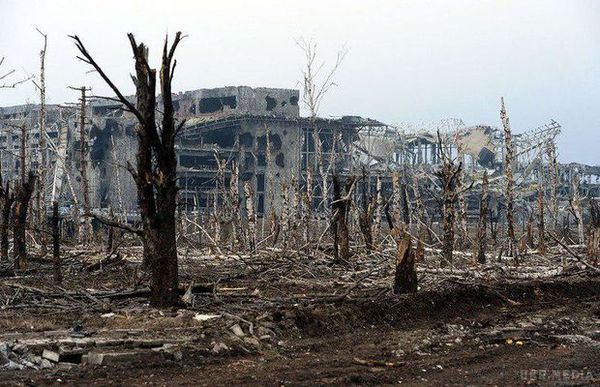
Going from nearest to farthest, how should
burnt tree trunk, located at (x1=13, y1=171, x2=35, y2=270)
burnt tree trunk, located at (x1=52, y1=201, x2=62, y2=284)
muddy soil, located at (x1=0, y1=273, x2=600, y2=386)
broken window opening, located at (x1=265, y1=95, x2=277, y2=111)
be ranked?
muddy soil, located at (x1=0, y1=273, x2=600, y2=386) < burnt tree trunk, located at (x1=52, y1=201, x2=62, y2=284) < burnt tree trunk, located at (x1=13, y1=171, x2=35, y2=270) < broken window opening, located at (x1=265, y1=95, x2=277, y2=111)

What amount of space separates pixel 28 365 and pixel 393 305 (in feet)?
19.8

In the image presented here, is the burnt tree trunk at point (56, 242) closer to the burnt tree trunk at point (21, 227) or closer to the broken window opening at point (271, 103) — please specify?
the burnt tree trunk at point (21, 227)

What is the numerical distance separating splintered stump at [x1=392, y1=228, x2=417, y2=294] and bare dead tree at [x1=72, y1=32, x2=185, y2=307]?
13.4 ft

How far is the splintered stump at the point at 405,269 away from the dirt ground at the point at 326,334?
291 millimetres

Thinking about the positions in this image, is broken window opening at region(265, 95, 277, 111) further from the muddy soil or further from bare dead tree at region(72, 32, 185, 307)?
bare dead tree at region(72, 32, 185, 307)

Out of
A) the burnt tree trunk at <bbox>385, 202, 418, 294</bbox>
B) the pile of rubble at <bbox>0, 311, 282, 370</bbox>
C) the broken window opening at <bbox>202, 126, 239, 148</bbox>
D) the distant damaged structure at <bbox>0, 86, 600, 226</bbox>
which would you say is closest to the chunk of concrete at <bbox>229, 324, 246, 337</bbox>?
the pile of rubble at <bbox>0, 311, 282, 370</bbox>

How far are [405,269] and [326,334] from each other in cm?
334

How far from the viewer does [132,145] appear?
58.8 m

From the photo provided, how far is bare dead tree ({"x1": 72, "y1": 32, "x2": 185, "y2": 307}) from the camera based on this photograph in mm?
11828

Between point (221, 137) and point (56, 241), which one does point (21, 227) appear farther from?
point (221, 137)

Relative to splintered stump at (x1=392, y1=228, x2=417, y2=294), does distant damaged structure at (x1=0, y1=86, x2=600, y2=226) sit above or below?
above

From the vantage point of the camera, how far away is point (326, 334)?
37.9 feet

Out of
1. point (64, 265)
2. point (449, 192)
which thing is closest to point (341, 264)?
point (449, 192)

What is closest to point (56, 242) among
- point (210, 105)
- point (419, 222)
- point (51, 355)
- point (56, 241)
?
point (56, 241)
